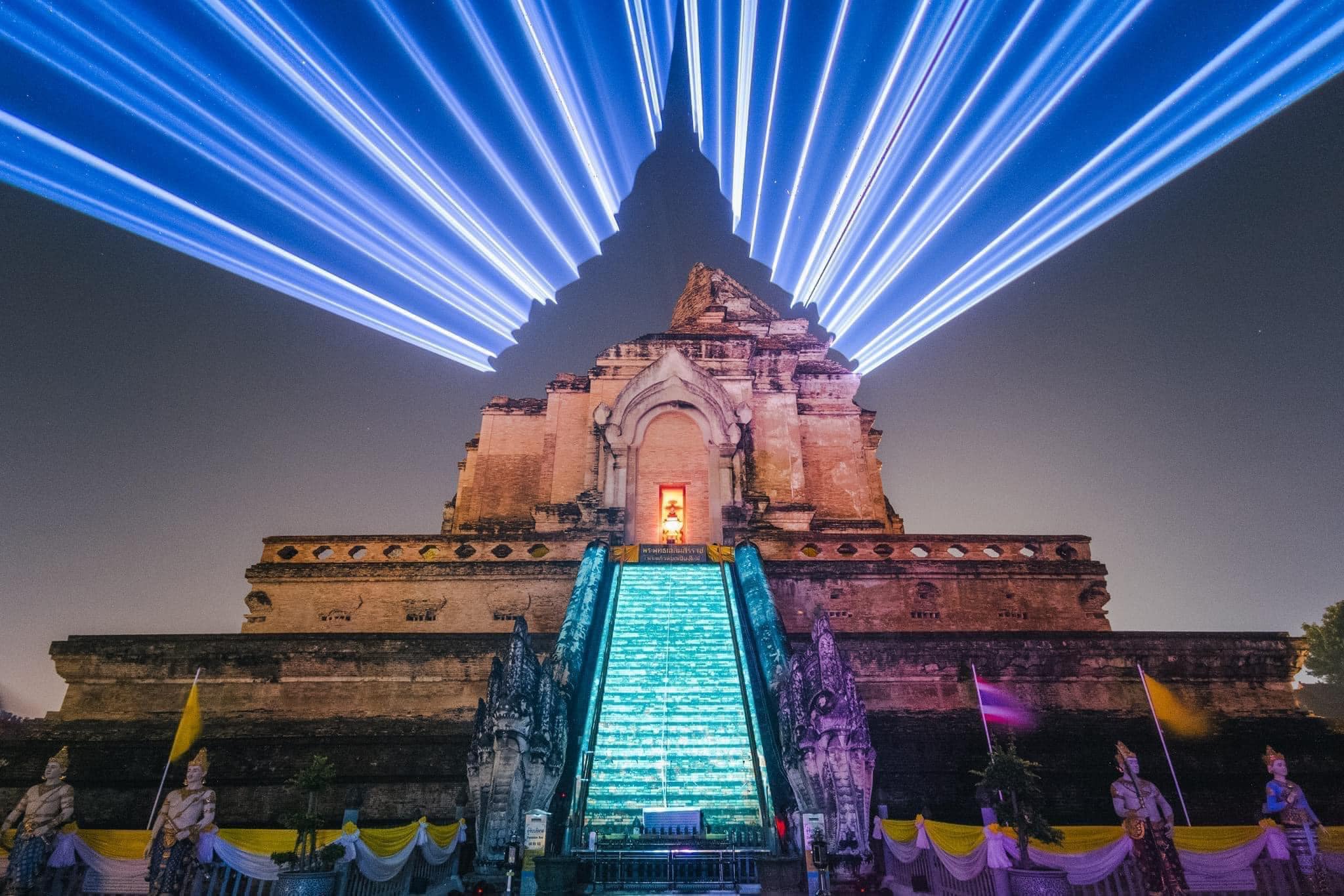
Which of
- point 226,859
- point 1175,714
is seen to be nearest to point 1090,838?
point 1175,714

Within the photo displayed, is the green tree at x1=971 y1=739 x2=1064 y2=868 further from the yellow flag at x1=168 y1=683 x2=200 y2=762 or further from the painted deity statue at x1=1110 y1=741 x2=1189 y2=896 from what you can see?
the yellow flag at x1=168 y1=683 x2=200 y2=762

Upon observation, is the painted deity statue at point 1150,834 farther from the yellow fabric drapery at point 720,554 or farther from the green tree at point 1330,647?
the green tree at point 1330,647

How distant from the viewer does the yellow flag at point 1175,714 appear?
12.3m

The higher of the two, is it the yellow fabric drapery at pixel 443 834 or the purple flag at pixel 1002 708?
the purple flag at pixel 1002 708

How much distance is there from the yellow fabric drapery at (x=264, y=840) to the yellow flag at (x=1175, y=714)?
43.6 ft

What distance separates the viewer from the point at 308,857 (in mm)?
6938

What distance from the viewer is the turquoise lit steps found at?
910 centimetres

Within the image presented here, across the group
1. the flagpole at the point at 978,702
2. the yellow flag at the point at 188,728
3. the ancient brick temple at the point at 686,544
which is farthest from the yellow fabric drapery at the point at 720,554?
the yellow flag at the point at 188,728

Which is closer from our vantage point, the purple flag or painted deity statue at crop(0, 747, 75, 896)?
painted deity statue at crop(0, 747, 75, 896)

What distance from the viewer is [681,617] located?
13.7 meters

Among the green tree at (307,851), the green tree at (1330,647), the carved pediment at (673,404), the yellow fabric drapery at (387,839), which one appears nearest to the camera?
the green tree at (307,851)

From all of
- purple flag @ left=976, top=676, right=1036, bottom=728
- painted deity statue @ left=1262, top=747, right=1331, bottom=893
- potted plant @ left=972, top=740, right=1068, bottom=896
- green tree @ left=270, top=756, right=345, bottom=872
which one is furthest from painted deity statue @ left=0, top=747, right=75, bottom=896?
painted deity statue @ left=1262, top=747, right=1331, bottom=893

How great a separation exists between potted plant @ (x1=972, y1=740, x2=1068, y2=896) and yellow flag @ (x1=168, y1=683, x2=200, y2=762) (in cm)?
1197

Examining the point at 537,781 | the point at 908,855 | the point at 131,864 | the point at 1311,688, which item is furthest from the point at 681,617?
the point at 1311,688
